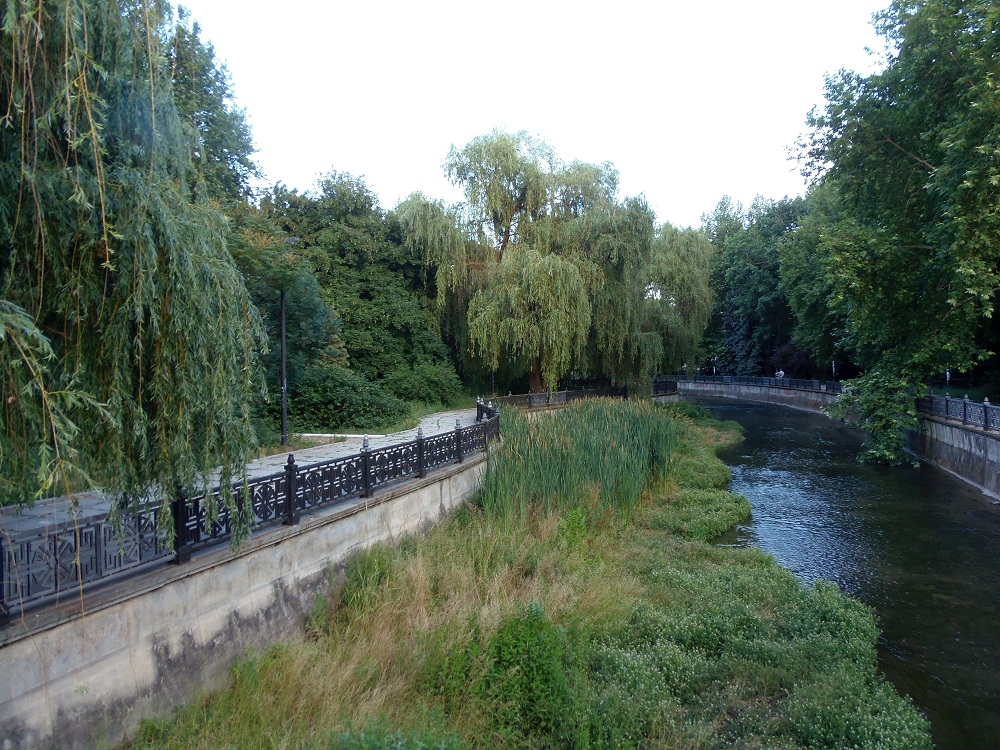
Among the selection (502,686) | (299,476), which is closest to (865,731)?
(502,686)

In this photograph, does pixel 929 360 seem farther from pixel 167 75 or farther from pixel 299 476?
pixel 167 75

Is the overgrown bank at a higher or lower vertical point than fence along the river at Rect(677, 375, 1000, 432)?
lower

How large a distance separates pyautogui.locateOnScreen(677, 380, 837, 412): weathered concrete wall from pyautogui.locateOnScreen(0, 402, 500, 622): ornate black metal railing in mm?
32566

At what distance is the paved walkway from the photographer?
515 centimetres

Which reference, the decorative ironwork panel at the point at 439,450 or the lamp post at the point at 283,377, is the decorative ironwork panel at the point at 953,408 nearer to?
the decorative ironwork panel at the point at 439,450

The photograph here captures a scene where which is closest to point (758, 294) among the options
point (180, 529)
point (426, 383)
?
point (426, 383)

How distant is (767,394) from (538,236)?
3461 cm

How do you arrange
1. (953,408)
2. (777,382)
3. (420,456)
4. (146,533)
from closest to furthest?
1. (146,533)
2. (420,456)
3. (953,408)
4. (777,382)

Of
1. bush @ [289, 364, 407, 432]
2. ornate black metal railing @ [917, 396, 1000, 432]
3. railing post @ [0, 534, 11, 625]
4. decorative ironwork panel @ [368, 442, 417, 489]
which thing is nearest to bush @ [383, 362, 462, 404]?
bush @ [289, 364, 407, 432]

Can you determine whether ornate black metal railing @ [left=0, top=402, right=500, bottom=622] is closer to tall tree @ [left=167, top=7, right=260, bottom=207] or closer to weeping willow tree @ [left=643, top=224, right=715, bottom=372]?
tall tree @ [left=167, top=7, right=260, bottom=207]

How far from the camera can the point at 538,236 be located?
21.9 meters

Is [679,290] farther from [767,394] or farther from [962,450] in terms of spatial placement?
[767,394]

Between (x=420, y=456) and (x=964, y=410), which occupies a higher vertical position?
(x=420, y=456)

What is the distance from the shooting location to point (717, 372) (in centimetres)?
6462
